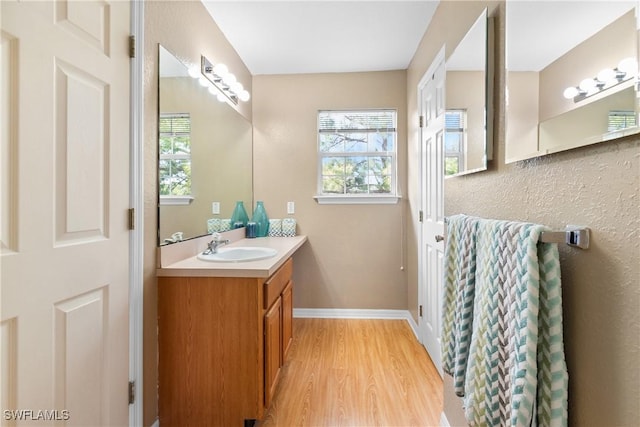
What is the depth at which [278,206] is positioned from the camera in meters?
3.21

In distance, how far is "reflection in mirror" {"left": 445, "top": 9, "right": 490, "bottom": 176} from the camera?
1200mm

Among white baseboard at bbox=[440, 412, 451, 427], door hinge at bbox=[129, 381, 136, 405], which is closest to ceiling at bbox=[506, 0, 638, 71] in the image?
white baseboard at bbox=[440, 412, 451, 427]

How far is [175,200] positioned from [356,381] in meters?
1.59

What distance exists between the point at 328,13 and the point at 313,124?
44.1 inches

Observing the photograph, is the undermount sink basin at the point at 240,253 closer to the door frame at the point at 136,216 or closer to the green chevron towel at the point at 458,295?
the door frame at the point at 136,216

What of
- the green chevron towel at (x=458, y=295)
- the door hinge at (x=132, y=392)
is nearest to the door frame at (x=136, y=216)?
the door hinge at (x=132, y=392)

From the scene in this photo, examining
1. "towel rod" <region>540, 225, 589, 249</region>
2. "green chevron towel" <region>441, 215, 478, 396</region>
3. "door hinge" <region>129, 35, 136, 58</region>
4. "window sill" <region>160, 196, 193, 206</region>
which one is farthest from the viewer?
"window sill" <region>160, 196, 193, 206</region>

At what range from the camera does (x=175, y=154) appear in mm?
1781

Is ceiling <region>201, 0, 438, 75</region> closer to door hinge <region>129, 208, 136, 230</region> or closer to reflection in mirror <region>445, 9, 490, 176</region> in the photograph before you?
reflection in mirror <region>445, 9, 490, 176</region>

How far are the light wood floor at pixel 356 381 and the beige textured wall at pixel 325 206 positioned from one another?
1.38 ft

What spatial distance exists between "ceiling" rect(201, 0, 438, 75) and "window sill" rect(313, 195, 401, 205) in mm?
1248

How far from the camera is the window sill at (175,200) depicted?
1.66m

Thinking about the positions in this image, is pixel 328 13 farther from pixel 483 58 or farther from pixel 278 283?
pixel 278 283

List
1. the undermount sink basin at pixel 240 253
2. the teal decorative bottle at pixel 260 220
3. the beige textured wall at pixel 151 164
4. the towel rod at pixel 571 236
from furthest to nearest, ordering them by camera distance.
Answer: the teal decorative bottle at pixel 260 220, the undermount sink basin at pixel 240 253, the beige textured wall at pixel 151 164, the towel rod at pixel 571 236
